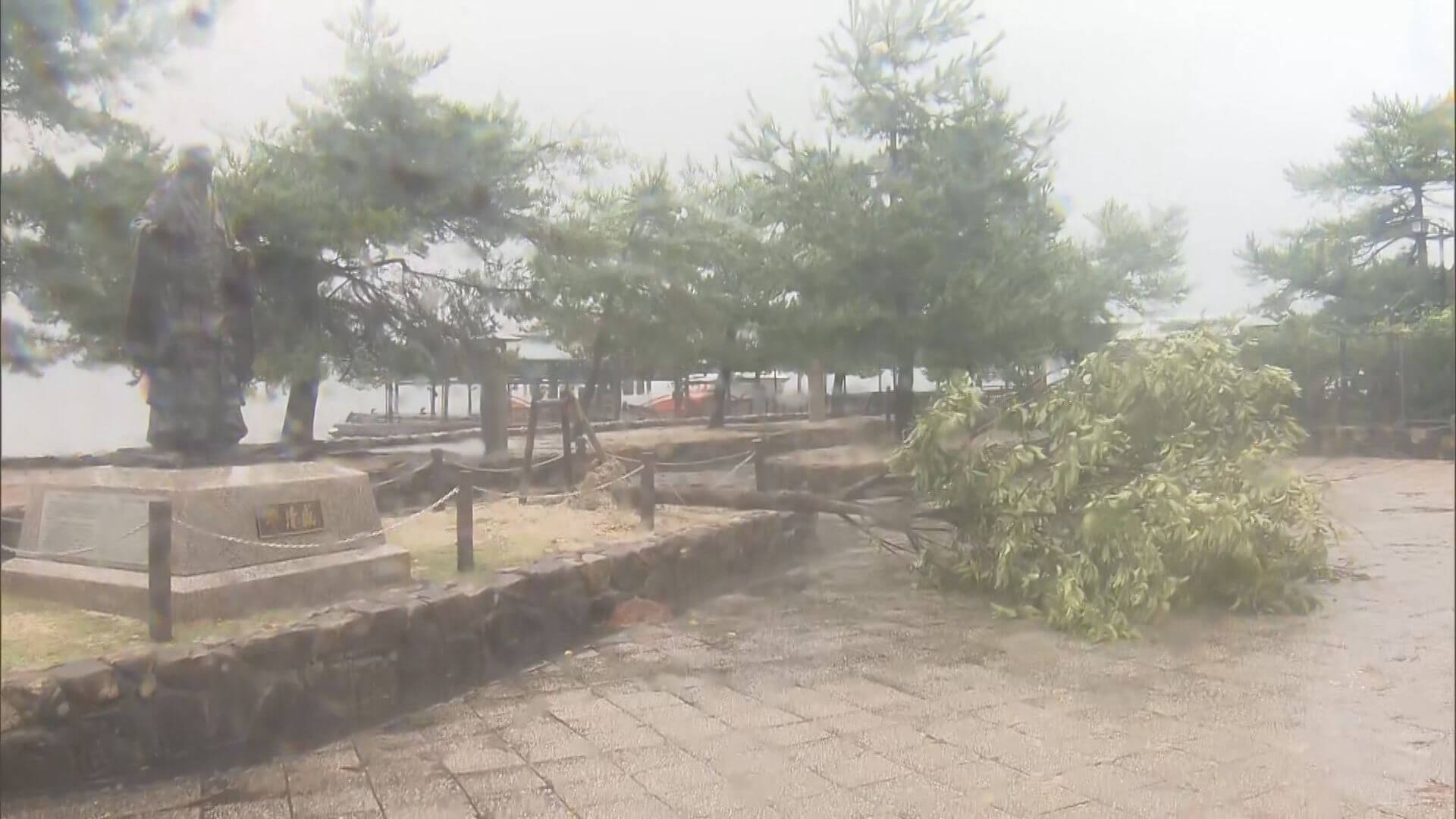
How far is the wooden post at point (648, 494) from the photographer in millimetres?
2246

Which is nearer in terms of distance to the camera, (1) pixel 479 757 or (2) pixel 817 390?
(1) pixel 479 757

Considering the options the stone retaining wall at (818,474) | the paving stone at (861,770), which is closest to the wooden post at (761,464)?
the stone retaining wall at (818,474)

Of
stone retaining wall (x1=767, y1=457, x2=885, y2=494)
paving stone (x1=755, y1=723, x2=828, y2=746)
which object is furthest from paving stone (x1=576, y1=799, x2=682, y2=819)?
stone retaining wall (x1=767, y1=457, x2=885, y2=494)

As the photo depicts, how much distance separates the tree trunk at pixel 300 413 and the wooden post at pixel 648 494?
2.14 feet

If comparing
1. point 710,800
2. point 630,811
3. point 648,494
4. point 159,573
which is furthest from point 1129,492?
point 159,573

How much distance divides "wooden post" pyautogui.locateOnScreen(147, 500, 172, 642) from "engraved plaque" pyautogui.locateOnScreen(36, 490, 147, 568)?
0.24 ft

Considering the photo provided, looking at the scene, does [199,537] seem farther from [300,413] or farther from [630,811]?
[630,811]

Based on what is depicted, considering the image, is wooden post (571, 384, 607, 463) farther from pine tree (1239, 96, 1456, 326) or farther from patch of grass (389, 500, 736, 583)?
pine tree (1239, 96, 1456, 326)

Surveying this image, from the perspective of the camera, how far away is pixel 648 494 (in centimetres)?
242

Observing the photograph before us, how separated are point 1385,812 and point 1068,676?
663 millimetres

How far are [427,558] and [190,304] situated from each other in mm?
794

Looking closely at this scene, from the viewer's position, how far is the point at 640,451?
2.14 metres

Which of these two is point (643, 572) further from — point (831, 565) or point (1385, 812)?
point (1385, 812)

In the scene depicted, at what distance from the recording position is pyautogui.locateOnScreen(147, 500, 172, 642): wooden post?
195cm
